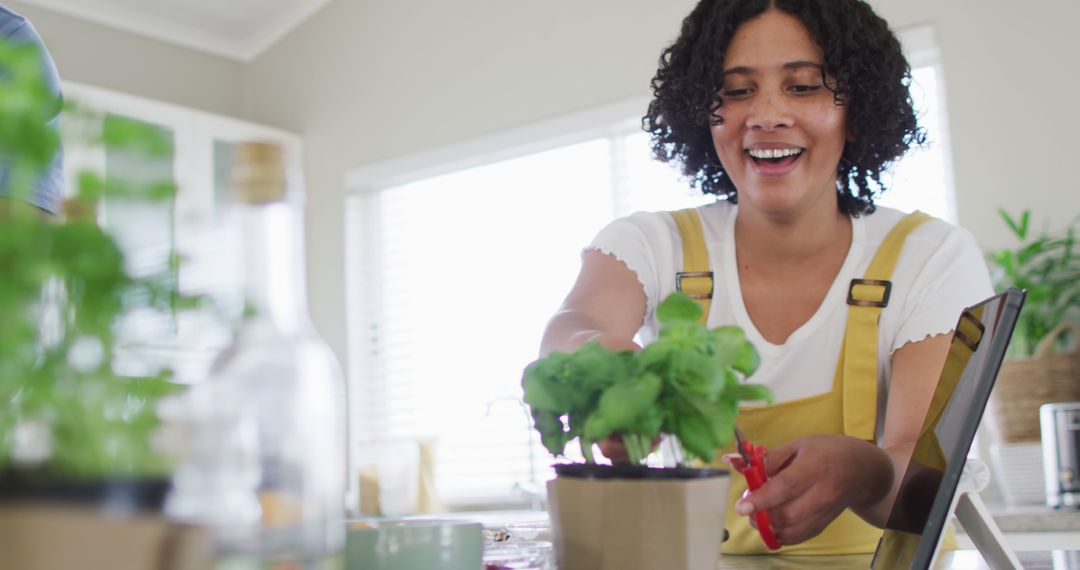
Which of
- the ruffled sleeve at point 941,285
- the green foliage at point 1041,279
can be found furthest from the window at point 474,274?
the ruffled sleeve at point 941,285

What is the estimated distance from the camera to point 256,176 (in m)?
0.40

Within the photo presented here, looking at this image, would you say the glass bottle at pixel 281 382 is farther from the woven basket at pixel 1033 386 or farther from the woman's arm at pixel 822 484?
the woven basket at pixel 1033 386

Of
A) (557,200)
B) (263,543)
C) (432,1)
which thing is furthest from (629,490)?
(432,1)

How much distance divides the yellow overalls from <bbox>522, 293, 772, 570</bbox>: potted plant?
28.4 inches

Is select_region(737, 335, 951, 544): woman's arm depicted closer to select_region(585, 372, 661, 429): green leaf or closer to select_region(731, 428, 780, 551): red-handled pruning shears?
select_region(731, 428, 780, 551): red-handled pruning shears

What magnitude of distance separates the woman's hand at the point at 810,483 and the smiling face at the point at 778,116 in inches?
22.6

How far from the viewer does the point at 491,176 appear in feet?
14.3

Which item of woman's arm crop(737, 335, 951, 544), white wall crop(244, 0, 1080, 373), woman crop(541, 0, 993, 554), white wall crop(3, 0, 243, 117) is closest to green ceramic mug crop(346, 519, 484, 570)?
woman's arm crop(737, 335, 951, 544)

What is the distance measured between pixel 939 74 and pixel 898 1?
278mm

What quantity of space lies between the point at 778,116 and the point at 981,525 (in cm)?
70

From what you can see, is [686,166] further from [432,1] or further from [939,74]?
[432,1]

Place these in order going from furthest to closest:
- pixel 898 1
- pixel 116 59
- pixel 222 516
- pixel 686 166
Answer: pixel 116 59, pixel 898 1, pixel 686 166, pixel 222 516

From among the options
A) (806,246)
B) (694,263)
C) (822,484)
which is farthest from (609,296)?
(822,484)

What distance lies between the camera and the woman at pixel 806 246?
1.33 meters
